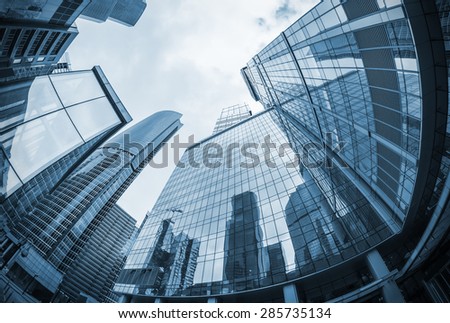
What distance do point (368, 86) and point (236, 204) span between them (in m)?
24.3

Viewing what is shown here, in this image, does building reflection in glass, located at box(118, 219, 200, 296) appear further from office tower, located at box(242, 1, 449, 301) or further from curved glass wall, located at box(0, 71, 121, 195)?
curved glass wall, located at box(0, 71, 121, 195)

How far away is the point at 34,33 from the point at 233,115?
8369 cm

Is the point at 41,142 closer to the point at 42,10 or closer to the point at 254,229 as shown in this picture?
the point at 42,10

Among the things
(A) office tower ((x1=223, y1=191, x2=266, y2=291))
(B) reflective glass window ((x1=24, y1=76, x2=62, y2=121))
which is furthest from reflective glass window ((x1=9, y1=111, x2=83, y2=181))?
(A) office tower ((x1=223, y1=191, x2=266, y2=291))

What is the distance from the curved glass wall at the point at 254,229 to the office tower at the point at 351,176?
0.17m

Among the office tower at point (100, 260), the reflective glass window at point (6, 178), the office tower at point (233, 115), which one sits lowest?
the reflective glass window at point (6, 178)

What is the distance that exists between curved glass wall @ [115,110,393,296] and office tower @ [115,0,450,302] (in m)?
0.17

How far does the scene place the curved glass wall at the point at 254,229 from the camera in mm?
22812

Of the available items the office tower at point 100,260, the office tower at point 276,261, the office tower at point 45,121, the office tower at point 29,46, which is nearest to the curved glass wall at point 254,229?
the office tower at point 276,261

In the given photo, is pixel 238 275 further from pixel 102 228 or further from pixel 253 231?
pixel 102 228

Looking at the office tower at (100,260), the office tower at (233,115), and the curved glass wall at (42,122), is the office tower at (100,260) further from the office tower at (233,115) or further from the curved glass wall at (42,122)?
the curved glass wall at (42,122)

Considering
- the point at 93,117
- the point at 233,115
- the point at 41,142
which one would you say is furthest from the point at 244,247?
the point at 233,115

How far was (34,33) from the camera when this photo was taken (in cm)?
3269

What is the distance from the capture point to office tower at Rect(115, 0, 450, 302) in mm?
11789
